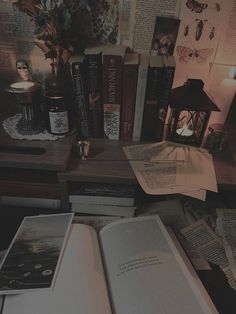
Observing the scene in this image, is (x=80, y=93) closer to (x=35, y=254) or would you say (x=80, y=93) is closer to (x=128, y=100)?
(x=128, y=100)

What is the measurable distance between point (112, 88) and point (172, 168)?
27 cm

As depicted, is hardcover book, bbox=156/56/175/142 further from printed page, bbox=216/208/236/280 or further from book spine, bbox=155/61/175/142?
printed page, bbox=216/208/236/280

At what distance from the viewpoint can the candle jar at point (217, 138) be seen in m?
0.78

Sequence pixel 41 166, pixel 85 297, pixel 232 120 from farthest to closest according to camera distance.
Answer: pixel 232 120 < pixel 41 166 < pixel 85 297

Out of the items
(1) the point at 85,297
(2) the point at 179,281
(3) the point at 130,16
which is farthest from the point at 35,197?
(3) the point at 130,16

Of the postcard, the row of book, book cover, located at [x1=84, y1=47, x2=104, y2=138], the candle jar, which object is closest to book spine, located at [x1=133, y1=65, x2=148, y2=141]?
the row of book

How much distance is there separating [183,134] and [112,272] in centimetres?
45

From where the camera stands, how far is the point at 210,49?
0.80m

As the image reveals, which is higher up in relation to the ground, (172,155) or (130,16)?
(130,16)

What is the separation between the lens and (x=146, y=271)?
1.99ft

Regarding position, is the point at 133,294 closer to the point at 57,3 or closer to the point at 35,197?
the point at 35,197

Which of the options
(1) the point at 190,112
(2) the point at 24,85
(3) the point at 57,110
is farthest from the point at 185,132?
(2) the point at 24,85

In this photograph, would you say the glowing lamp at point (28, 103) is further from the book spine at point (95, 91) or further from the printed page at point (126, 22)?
the printed page at point (126, 22)

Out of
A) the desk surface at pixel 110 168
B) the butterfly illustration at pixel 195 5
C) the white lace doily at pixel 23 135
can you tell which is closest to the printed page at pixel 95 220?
the desk surface at pixel 110 168
